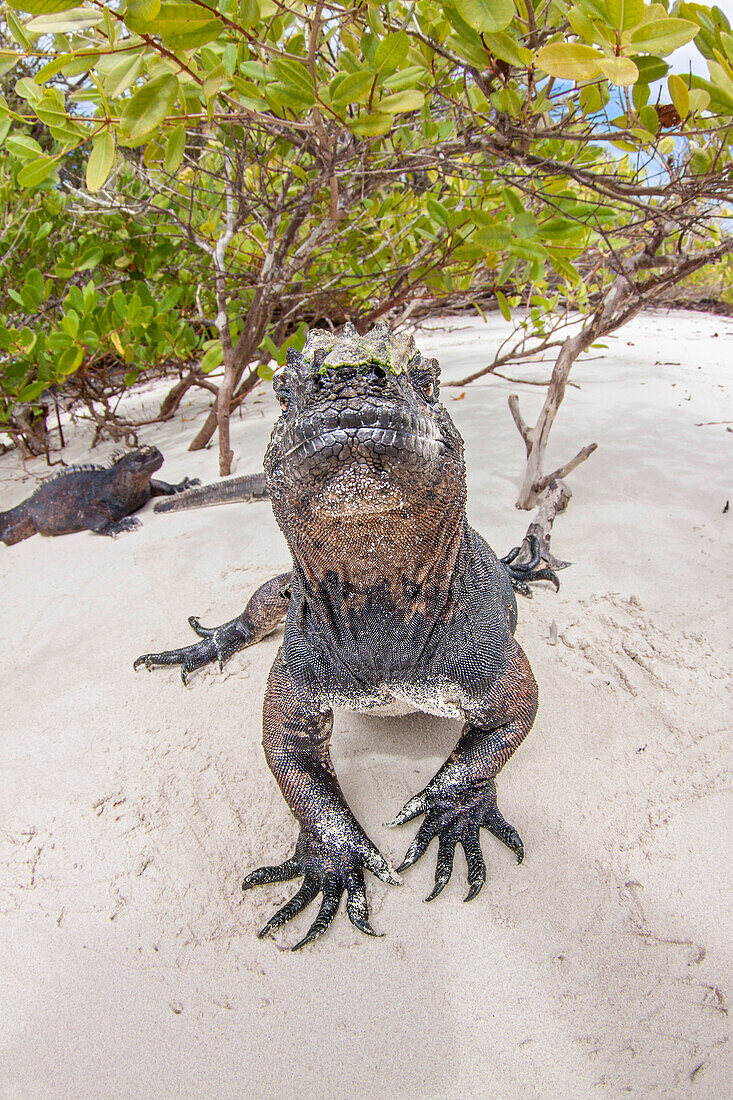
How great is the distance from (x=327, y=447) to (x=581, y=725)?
1634mm

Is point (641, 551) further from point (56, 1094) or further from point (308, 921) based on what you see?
point (56, 1094)

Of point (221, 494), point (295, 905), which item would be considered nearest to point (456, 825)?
point (295, 905)

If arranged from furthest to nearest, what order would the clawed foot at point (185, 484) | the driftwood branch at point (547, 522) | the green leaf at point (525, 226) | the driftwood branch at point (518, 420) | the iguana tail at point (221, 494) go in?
1. the clawed foot at point (185, 484)
2. the iguana tail at point (221, 494)
3. the driftwood branch at point (518, 420)
4. the driftwood branch at point (547, 522)
5. the green leaf at point (525, 226)

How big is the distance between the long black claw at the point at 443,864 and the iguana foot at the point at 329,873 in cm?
13

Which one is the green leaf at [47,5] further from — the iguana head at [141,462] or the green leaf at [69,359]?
the iguana head at [141,462]

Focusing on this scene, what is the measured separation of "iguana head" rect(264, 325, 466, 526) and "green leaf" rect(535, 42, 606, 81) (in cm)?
70

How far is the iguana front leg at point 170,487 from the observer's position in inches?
207

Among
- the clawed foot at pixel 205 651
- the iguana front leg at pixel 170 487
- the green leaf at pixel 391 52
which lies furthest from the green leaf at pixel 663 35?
the iguana front leg at pixel 170 487

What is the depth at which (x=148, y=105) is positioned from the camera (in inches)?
63.8

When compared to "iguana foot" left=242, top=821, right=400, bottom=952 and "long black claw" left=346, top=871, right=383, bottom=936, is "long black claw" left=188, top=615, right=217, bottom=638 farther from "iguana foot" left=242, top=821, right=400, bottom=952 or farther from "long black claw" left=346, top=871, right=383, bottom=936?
"long black claw" left=346, top=871, right=383, bottom=936

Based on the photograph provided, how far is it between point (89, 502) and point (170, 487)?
0.71 meters

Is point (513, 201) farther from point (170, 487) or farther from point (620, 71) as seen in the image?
point (170, 487)

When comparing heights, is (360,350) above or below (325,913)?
above

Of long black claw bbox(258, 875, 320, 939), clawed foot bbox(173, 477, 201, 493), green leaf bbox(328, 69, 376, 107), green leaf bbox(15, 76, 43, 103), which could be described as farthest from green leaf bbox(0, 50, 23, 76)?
clawed foot bbox(173, 477, 201, 493)
